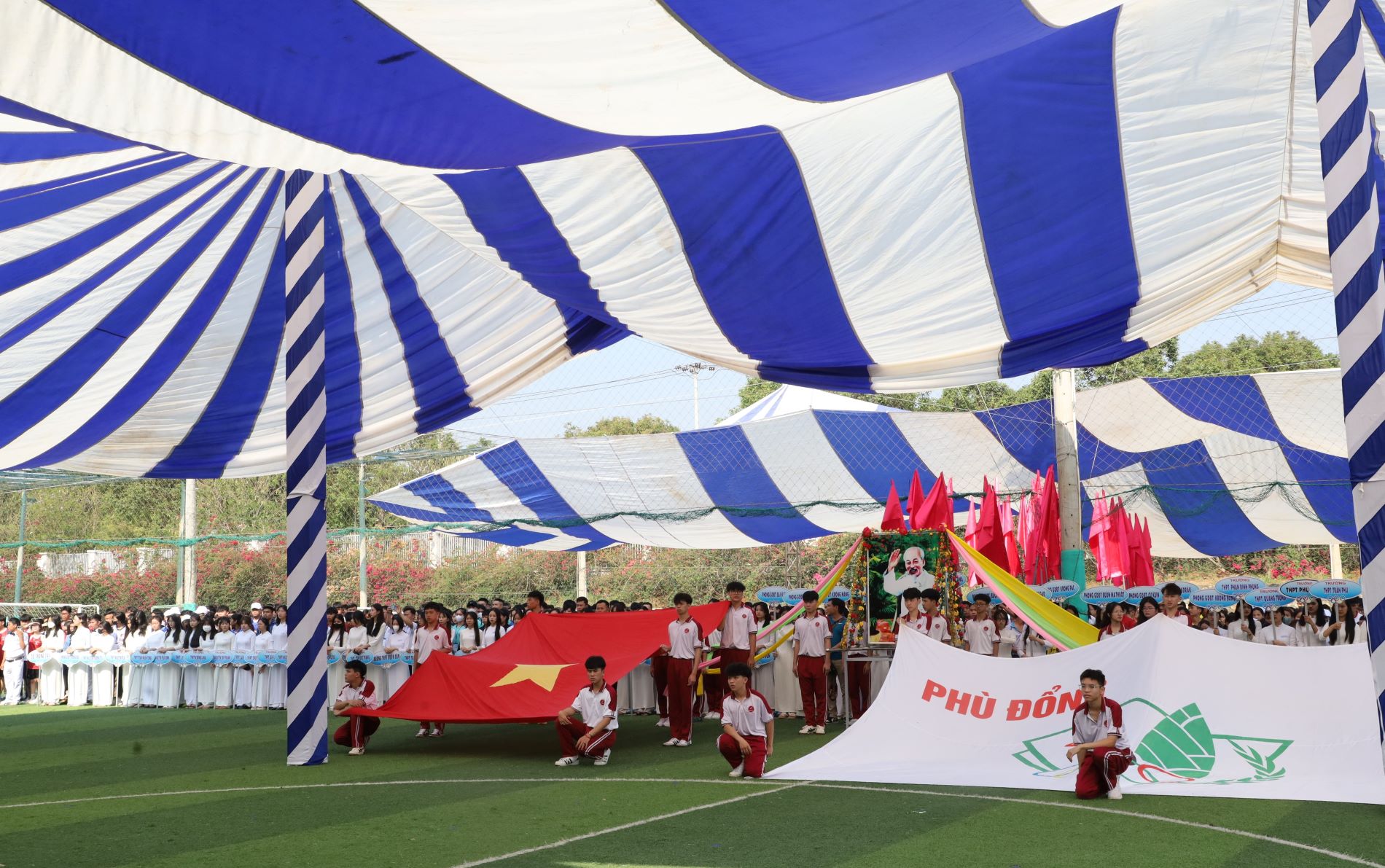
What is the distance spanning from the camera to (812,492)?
14.4m

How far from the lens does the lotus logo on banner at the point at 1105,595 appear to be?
10297mm

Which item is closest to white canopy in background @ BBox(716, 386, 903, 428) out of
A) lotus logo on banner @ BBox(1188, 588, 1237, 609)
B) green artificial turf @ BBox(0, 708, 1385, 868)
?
lotus logo on banner @ BBox(1188, 588, 1237, 609)

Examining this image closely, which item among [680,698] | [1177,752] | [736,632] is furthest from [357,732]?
[1177,752]

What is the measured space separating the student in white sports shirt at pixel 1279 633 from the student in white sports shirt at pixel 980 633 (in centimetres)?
225

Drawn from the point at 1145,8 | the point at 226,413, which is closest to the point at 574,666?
the point at 226,413

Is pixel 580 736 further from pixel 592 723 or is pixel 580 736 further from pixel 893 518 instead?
pixel 893 518

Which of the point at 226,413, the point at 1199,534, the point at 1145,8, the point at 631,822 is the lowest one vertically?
the point at 631,822

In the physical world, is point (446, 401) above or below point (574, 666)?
above

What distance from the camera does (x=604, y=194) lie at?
7062 millimetres

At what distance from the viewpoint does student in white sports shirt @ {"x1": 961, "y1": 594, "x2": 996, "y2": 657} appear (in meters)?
9.54

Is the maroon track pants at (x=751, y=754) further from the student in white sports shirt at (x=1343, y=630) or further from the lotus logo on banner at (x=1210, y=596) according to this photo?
the lotus logo on banner at (x=1210, y=596)

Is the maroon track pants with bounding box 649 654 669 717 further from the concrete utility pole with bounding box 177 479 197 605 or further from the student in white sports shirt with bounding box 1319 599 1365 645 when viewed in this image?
the concrete utility pole with bounding box 177 479 197 605

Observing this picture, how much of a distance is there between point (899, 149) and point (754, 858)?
158 inches

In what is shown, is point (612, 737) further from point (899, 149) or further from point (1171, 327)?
point (1171, 327)
